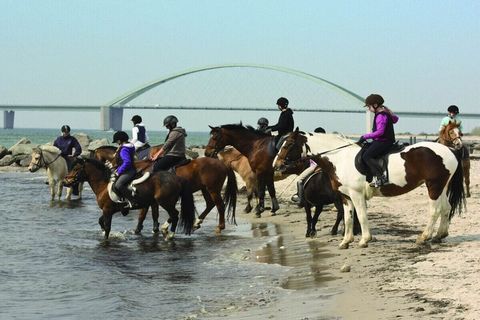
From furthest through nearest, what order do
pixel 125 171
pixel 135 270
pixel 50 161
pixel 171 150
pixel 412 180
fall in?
pixel 50 161 < pixel 171 150 < pixel 125 171 < pixel 412 180 < pixel 135 270

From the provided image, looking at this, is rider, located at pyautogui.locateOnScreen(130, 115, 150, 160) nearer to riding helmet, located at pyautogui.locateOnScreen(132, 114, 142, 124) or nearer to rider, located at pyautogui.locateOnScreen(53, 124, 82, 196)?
riding helmet, located at pyautogui.locateOnScreen(132, 114, 142, 124)

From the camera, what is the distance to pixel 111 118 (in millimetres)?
144625

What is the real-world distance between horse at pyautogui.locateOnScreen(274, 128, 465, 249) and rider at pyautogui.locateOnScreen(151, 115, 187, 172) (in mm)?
3288

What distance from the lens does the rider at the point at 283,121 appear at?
16.7 metres

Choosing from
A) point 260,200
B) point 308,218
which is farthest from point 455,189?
point 260,200

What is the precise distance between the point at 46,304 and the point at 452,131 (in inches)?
388

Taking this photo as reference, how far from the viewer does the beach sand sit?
7.73 metres

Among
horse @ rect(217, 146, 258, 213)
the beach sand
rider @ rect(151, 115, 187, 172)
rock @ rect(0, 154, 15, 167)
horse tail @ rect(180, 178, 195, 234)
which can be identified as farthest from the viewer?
rock @ rect(0, 154, 15, 167)

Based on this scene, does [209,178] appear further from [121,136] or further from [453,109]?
[453,109]

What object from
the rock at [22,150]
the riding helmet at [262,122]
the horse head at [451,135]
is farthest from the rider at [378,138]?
the rock at [22,150]

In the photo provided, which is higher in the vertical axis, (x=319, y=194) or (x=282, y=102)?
(x=282, y=102)

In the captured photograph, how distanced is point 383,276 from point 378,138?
2.96 m

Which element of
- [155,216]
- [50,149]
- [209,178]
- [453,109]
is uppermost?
[453,109]

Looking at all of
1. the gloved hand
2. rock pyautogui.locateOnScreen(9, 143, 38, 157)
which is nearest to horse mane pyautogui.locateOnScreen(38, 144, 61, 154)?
the gloved hand
